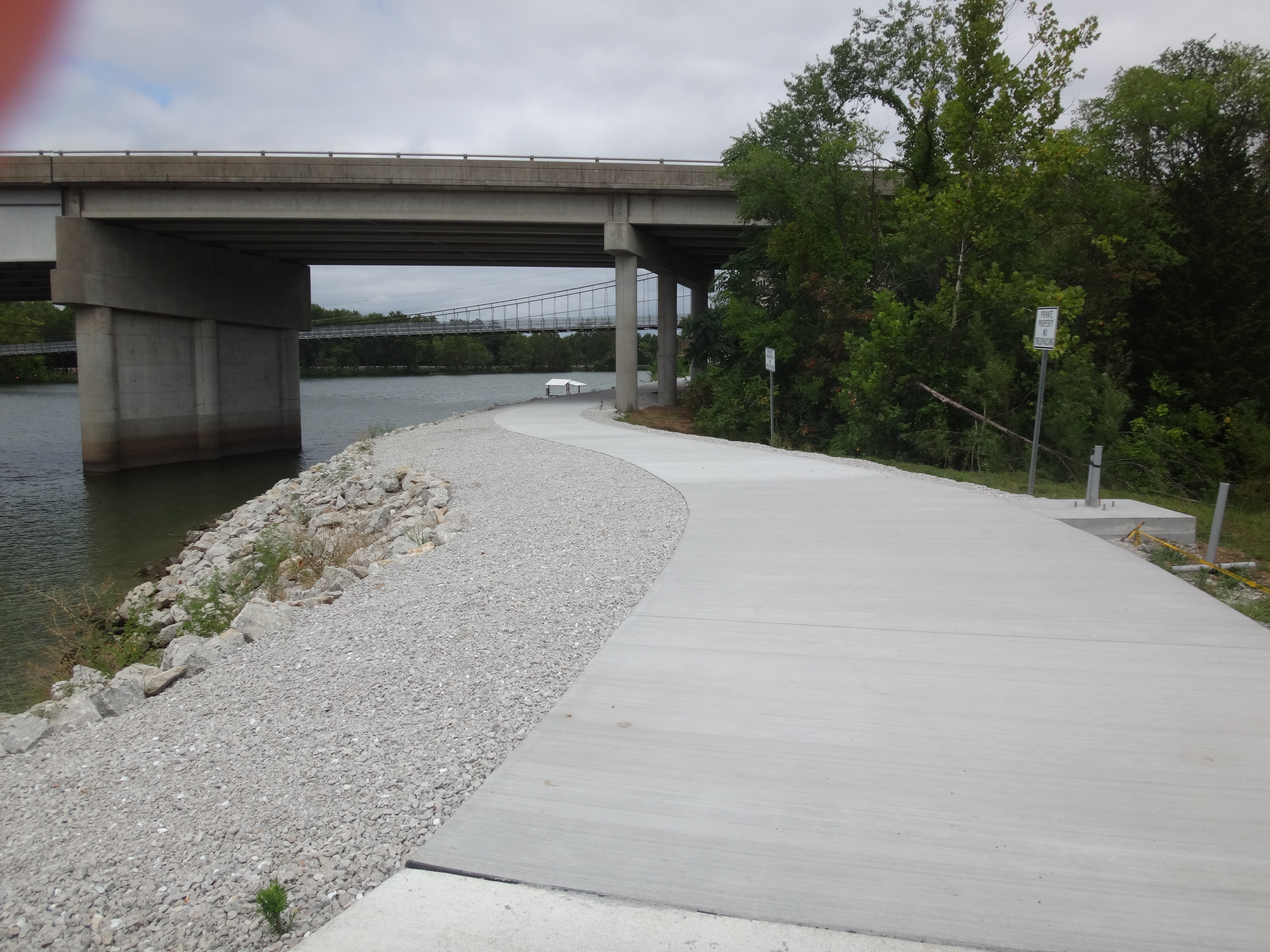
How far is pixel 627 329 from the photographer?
103 feet

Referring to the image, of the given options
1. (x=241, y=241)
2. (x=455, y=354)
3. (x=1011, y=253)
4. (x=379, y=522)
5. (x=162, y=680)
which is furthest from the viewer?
(x=455, y=354)

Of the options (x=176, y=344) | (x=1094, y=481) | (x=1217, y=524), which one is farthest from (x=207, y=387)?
(x=1217, y=524)

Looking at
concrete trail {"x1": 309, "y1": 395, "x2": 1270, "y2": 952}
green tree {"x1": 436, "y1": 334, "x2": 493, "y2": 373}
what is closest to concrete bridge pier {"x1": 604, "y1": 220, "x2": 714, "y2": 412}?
concrete trail {"x1": 309, "y1": 395, "x2": 1270, "y2": 952}

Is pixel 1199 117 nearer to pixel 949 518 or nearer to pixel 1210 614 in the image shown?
pixel 949 518

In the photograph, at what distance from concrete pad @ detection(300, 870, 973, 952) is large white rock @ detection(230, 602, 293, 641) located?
4079 mm

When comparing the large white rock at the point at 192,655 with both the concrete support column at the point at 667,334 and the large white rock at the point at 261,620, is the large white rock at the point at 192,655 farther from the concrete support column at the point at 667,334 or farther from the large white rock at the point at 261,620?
the concrete support column at the point at 667,334

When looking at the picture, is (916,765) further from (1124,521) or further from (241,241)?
(241,241)

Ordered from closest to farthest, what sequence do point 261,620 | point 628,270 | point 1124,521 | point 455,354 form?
point 261,620 < point 1124,521 < point 628,270 < point 455,354

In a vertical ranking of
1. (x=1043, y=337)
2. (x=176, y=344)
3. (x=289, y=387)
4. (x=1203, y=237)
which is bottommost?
(x=289, y=387)

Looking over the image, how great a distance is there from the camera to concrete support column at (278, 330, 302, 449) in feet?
144

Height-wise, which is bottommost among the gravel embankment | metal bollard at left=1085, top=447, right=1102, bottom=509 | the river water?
the river water

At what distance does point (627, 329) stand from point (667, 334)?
774 centimetres

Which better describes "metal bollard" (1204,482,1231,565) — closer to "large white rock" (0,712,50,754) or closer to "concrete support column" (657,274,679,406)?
"large white rock" (0,712,50,754)

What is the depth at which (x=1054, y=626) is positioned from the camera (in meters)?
5.93
